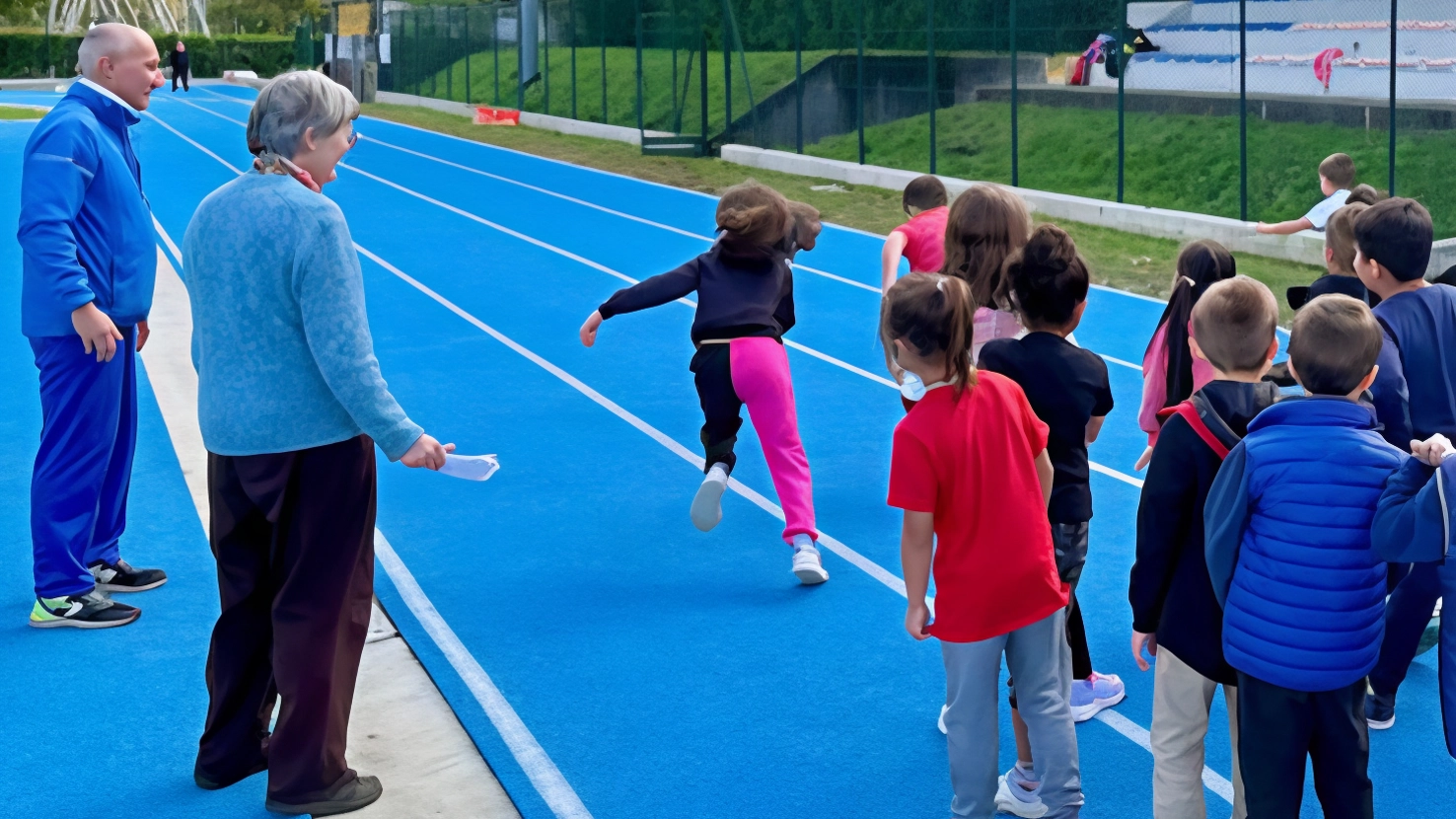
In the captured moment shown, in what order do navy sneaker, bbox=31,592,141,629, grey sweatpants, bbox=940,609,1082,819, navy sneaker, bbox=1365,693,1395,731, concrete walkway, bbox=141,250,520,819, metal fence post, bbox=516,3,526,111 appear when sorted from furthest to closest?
1. metal fence post, bbox=516,3,526,111
2. navy sneaker, bbox=31,592,141,629
3. navy sneaker, bbox=1365,693,1395,731
4. concrete walkway, bbox=141,250,520,819
5. grey sweatpants, bbox=940,609,1082,819

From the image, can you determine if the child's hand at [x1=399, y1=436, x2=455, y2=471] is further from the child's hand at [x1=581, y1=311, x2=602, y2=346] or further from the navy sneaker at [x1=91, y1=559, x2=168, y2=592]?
the navy sneaker at [x1=91, y1=559, x2=168, y2=592]

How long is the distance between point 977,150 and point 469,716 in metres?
19.2

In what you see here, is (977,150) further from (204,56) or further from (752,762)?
(204,56)

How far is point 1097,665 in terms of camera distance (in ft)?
18.5

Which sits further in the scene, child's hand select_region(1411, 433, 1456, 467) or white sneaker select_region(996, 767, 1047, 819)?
white sneaker select_region(996, 767, 1047, 819)

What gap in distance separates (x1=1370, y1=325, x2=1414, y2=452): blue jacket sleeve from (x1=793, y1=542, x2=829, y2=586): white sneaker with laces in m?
2.63

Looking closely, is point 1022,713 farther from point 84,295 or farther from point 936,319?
point 84,295

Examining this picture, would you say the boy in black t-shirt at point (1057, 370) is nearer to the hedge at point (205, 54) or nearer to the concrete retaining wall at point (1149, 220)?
the concrete retaining wall at point (1149, 220)

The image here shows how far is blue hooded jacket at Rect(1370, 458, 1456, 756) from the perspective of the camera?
10.7 feet

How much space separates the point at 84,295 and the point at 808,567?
127 inches

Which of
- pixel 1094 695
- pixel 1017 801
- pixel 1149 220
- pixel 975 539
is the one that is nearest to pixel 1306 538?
pixel 975 539

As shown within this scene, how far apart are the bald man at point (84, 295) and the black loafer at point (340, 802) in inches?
80.1

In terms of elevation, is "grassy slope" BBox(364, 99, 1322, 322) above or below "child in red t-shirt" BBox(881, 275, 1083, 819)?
above

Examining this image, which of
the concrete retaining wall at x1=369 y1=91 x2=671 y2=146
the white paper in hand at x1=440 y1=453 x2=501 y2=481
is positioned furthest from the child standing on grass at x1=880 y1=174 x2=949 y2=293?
the concrete retaining wall at x1=369 y1=91 x2=671 y2=146
